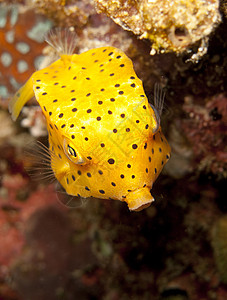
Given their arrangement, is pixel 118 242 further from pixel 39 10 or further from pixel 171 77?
pixel 39 10

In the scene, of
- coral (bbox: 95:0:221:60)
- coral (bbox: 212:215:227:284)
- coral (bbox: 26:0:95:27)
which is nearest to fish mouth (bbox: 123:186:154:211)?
coral (bbox: 95:0:221:60)

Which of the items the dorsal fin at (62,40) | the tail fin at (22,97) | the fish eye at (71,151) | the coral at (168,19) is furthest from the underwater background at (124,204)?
the fish eye at (71,151)

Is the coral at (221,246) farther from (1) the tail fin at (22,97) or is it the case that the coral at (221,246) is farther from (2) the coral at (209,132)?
(1) the tail fin at (22,97)

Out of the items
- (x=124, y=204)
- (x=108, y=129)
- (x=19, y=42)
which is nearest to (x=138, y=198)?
(x=108, y=129)

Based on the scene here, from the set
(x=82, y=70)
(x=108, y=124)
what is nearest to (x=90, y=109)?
(x=108, y=124)

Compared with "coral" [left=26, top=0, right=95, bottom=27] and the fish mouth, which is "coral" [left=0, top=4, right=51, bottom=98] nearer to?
"coral" [left=26, top=0, right=95, bottom=27]

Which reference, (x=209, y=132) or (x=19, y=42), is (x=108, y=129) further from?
(x=19, y=42)
